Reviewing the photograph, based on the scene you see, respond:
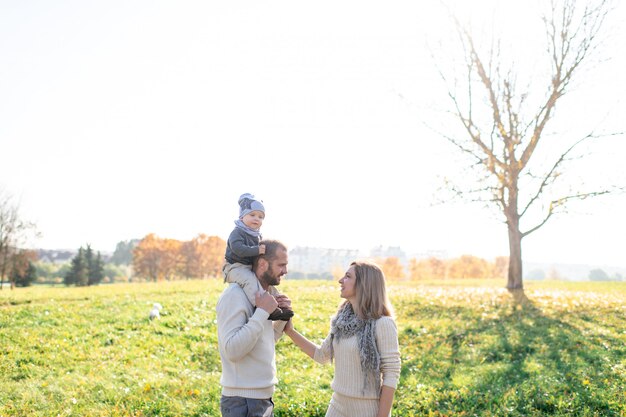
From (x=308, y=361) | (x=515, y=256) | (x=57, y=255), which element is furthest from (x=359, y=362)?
(x=57, y=255)

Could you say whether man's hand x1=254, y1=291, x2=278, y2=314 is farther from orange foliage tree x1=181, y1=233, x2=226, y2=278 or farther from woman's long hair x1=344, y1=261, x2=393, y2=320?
orange foliage tree x1=181, y1=233, x2=226, y2=278

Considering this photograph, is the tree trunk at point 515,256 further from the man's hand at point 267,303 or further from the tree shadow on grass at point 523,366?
the man's hand at point 267,303

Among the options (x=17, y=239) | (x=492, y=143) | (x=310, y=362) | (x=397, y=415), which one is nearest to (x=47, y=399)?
(x=310, y=362)

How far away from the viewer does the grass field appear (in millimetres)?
9133

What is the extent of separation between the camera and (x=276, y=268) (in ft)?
14.5

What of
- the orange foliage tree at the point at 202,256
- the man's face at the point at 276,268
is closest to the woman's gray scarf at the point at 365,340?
the man's face at the point at 276,268

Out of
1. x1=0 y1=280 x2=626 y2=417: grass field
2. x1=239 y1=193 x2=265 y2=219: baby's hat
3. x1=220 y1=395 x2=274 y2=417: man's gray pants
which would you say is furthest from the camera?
x1=0 y1=280 x2=626 y2=417: grass field

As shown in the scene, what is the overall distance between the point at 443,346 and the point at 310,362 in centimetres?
340

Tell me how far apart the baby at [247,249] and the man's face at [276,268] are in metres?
0.11

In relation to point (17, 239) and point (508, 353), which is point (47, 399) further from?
point (17, 239)

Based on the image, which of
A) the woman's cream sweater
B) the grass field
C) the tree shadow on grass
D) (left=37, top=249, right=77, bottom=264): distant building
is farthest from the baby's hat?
(left=37, top=249, right=77, bottom=264): distant building

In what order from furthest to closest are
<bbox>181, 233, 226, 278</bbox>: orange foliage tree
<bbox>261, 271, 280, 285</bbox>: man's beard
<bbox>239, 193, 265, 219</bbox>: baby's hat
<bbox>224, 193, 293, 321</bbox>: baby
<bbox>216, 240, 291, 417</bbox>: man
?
<bbox>181, 233, 226, 278</bbox>: orange foliage tree < <bbox>239, 193, 265, 219</bbox>: baby's hat < <bbox>261, 271, 280, 285</bbox>: man's beard < <bbox>224, 193, 293, 321</bbox>: baby < <bbox>216, 240, 291, 417</bbox>: man

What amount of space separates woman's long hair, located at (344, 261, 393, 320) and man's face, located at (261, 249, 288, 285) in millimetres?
712

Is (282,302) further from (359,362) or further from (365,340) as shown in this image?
(359,362)
